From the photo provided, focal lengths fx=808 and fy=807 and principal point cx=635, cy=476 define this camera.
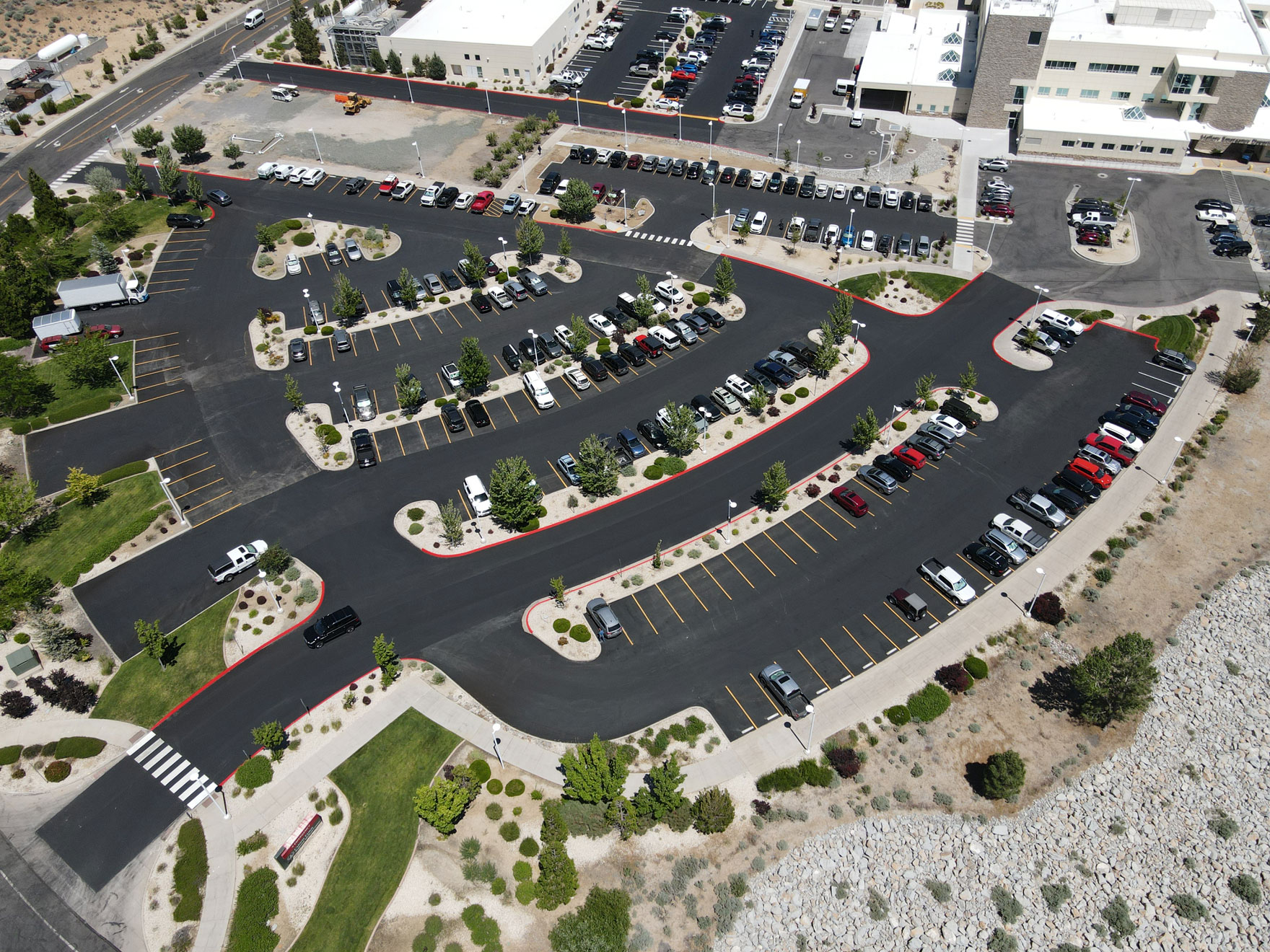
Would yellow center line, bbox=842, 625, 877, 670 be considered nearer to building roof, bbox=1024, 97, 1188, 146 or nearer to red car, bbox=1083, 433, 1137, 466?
red car, bbox=1083, 433, 1137, 466

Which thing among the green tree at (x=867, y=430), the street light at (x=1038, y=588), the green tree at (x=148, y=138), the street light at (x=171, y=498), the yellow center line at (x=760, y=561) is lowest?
Result: the street light at (x=1038, y=588)

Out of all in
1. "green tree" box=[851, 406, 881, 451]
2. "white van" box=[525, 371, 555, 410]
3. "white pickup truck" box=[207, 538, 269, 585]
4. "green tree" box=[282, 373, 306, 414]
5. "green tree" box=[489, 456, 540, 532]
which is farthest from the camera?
"white van" box=[525, 371, 555, 410]

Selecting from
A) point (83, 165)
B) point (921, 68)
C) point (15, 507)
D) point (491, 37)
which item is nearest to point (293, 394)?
point (15, 507)

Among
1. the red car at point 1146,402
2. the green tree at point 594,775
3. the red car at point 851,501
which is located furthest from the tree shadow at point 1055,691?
the red car at point 1146,402

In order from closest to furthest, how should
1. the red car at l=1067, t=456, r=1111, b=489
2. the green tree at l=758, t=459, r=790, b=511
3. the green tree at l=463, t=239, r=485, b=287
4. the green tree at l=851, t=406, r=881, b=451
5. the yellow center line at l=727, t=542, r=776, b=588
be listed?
the yellow center line at l=727, t=542, r=776, b=588 < the green tree at l=758, t=459, r=790, b=511 < the red car at l=1067, t=456, r=1111, b=489 < the green tree at l=851, t=406, r=881, b=451 < the green tree at l=463, t=239, r=485, b=287

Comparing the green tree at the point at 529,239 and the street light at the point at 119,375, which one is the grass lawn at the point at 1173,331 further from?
the street light at the point at 119,375

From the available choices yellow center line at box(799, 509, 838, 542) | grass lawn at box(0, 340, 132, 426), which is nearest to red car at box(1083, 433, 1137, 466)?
yellow center line at box(799, 509, 838, 542)

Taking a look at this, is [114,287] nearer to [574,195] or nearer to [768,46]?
[574,195]
